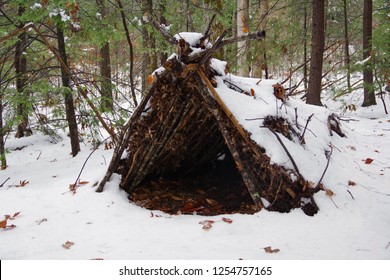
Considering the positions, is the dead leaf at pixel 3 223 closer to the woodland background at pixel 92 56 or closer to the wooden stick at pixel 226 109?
the woodland background at pixel 92 56

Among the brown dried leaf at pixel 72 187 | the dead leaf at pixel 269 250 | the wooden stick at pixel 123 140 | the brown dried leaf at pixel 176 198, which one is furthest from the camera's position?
the brown dried leaf at pixel 72 187

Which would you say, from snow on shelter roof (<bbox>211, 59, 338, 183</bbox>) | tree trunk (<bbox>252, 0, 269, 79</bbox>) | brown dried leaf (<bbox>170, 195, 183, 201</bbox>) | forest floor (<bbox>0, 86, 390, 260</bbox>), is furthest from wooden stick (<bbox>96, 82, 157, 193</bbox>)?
tree trunk (<bbox>252, 0, 269, 79</bbox>)

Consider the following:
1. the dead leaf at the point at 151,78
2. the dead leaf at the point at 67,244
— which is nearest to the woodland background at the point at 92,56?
the dead leaf at the point at 151,78

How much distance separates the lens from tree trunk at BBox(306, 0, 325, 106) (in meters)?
7.42

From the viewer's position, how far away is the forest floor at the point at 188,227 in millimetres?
2568

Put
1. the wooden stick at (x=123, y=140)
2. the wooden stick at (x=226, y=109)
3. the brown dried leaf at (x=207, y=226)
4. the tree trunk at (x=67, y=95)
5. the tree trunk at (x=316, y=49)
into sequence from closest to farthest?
1. the brown dried leaf at (x=207, y=226)
2. the wooden stick at (x=226, y=109)
3. the wooden stick at (x=123, y=140)
4. the tree trunk at (x=67, y=95)
5. the tree trunk at (x=316, y=49)

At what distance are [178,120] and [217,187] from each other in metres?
1.40

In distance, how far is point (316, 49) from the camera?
774 centimetres

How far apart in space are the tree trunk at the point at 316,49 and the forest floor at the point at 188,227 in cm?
417

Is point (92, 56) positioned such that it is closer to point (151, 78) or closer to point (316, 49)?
point (151, 78)

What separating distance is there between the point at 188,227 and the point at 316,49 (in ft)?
21.6

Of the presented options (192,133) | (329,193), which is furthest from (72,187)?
(329,193)
